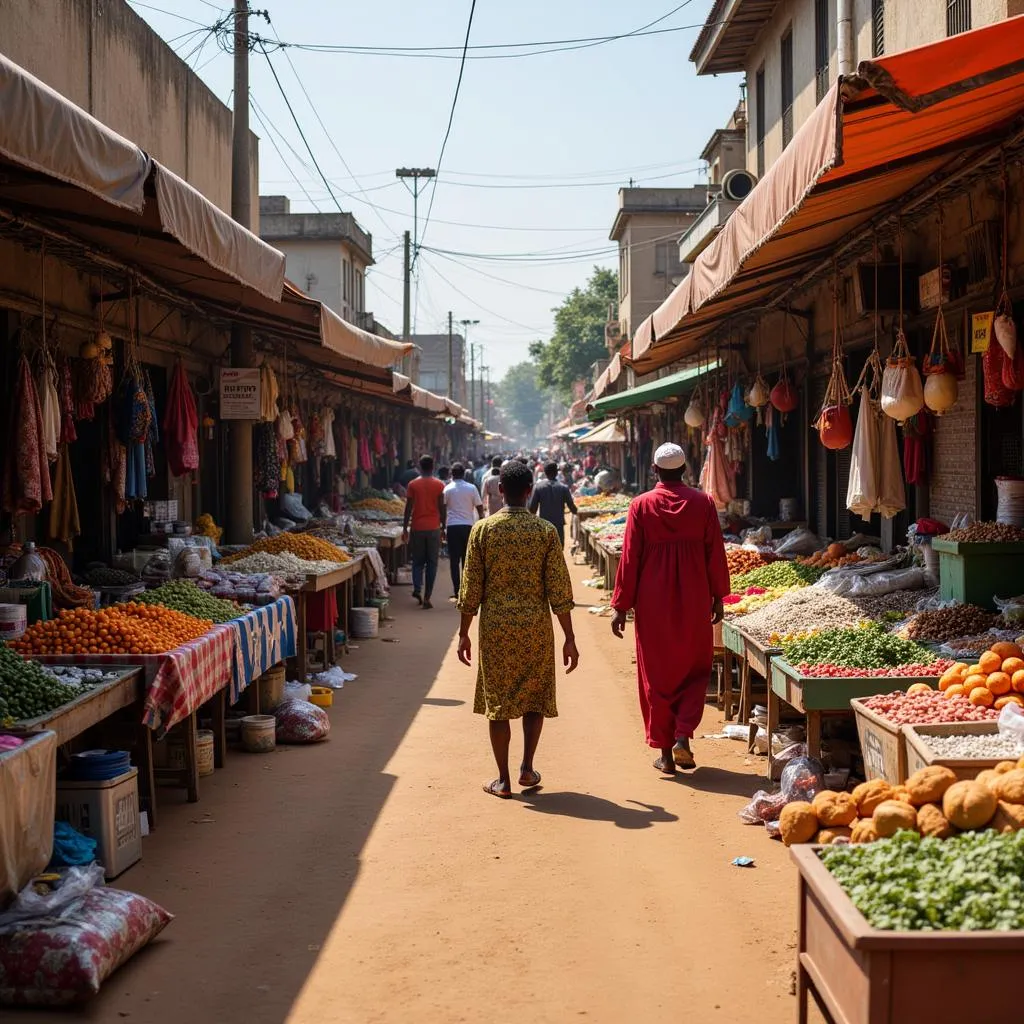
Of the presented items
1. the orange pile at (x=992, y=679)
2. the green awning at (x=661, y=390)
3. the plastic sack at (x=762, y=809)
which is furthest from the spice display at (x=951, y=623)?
the green awning at (x=661, y=390)

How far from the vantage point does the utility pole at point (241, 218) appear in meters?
13.2

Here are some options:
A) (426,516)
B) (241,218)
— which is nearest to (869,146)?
(241,218)

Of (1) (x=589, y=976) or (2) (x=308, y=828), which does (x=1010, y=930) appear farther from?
(2) (x=308, y=828)

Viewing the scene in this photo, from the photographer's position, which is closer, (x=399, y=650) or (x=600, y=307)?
(x=399, y=650)

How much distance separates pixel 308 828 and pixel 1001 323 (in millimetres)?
4925

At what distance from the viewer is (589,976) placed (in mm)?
4527

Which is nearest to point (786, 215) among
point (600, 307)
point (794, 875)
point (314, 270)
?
point (794, 875)

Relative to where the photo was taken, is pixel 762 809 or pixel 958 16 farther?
pixel 958 16

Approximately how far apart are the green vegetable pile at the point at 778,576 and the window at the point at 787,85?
8.52 metres

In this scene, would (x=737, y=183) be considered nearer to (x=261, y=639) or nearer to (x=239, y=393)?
(x=239, y=393)

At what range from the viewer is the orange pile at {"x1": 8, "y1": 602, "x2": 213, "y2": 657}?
6688mm

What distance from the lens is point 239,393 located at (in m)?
12.8

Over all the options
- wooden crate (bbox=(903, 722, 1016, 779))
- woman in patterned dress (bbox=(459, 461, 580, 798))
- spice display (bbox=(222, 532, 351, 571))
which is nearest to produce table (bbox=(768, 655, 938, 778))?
wooden crate (bbox=(903, 722, 1016, 779))

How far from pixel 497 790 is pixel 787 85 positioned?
13272mm
